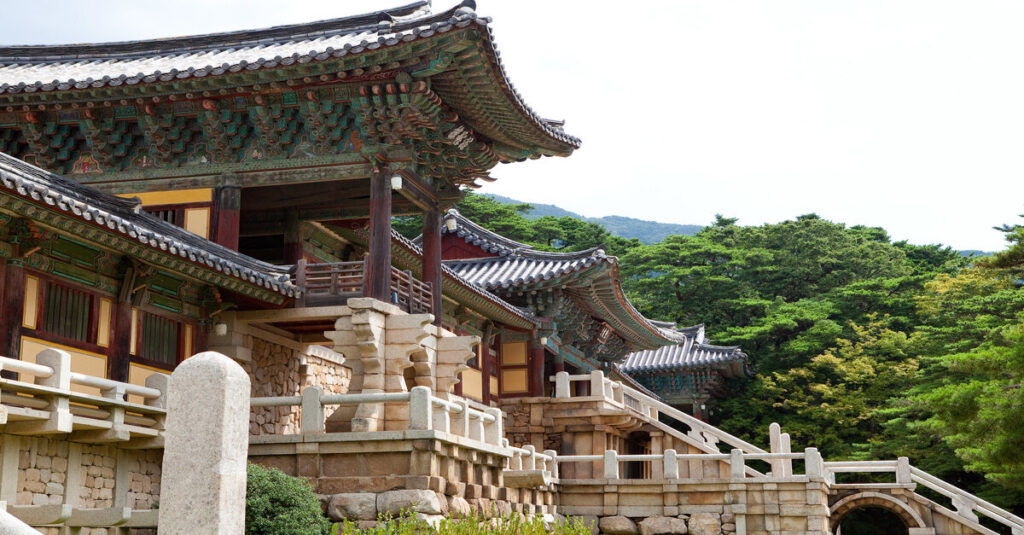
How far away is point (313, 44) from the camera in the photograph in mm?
20266

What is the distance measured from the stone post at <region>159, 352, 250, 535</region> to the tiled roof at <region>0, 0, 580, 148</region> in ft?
38.7

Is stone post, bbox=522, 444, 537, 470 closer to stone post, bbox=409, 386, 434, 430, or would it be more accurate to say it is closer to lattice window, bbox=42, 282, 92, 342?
stone post, bbox=409, 386, 434, 430

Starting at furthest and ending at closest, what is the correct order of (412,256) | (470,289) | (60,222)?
(470,289) → (412,256) → (60,222)

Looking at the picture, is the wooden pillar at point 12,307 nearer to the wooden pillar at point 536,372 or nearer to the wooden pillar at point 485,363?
the wooden pillar at point 485,363

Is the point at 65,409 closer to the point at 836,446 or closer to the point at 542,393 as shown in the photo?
the point at 542,393

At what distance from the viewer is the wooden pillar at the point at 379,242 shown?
18.0 meters

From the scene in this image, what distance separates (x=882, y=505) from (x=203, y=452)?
24.9 m

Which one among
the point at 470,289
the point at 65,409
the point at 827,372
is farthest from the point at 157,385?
the point at 827,372

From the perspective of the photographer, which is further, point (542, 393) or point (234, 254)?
point (542, 393)

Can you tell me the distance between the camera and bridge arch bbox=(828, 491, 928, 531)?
89.6 feet

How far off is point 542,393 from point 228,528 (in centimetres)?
2406

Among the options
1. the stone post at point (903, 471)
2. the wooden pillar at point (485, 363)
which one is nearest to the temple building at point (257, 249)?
the wooden pillar at point (485, 363)

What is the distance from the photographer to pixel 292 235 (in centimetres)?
2102

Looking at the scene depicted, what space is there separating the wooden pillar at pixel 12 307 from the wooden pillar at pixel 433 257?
813cm
